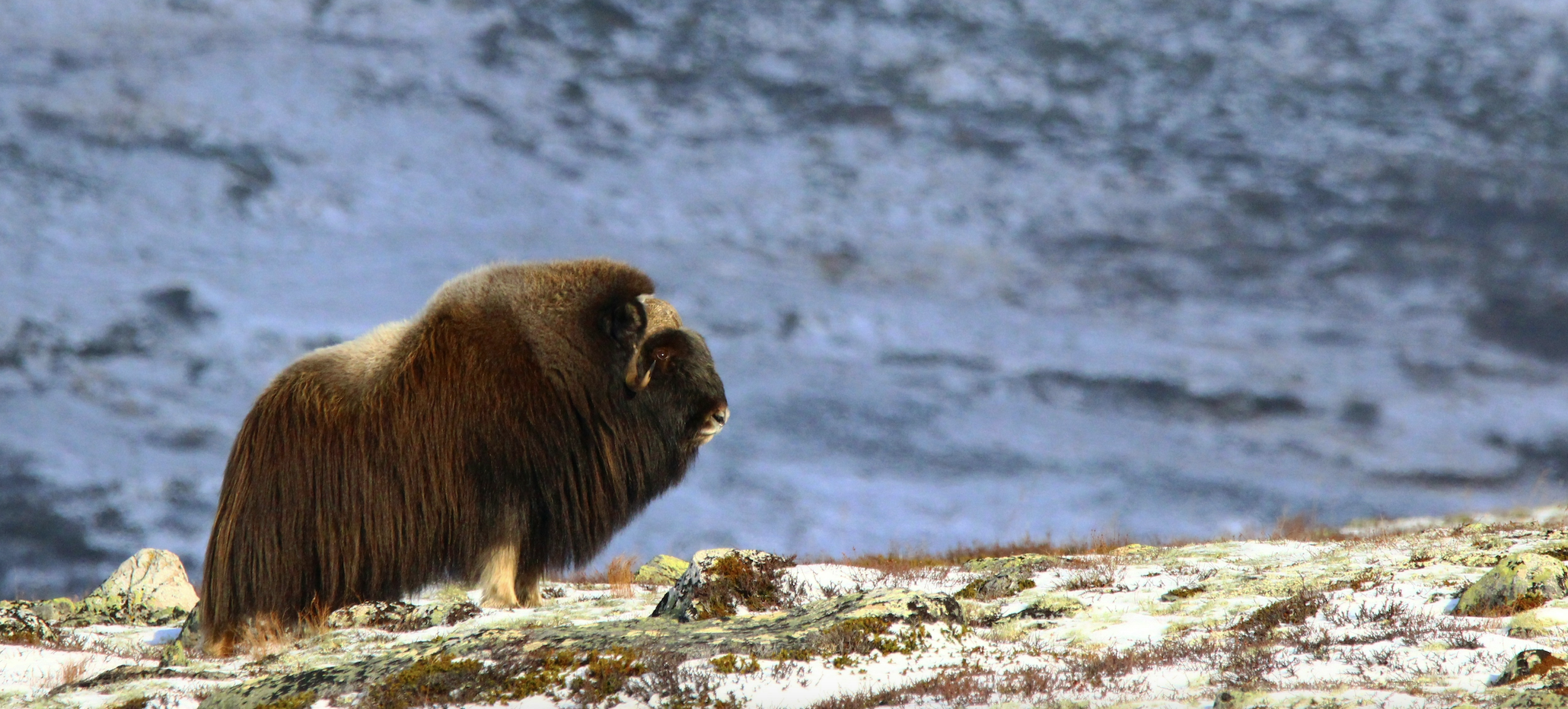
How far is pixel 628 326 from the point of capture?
265 inches

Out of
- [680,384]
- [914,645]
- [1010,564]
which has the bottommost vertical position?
[914,645]

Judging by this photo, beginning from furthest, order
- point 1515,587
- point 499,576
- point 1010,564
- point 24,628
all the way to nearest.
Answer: point 1010,564 < point 24,628 < point 499,576 < point 1515,587

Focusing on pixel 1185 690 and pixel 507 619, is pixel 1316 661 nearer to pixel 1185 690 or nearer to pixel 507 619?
pixel 1185 690

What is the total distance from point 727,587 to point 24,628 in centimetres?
424

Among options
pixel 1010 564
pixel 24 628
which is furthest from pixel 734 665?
pixel 24 628

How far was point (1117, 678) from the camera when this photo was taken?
4.36 m

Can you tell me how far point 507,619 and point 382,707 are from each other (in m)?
2.25

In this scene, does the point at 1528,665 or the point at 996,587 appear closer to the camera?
the point at 1528,665

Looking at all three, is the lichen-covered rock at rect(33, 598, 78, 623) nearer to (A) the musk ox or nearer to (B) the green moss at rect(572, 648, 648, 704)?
(A) the musk ox

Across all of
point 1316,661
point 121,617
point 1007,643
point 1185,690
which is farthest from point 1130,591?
point 121,617

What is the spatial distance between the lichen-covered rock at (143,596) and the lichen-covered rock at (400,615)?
278cm

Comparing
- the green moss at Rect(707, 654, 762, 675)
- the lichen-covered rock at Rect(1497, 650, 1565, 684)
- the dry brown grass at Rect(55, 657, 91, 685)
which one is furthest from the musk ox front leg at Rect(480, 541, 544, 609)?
the lichen-covered rock at Rect(1497, 650, 1565, 684)

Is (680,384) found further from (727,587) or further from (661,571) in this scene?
(661,571)

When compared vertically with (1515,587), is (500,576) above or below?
above
